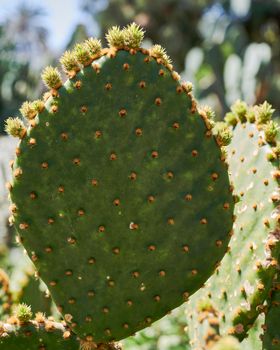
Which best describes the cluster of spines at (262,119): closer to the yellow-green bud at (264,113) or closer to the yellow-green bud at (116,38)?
the yellow-green bud at (264,113)

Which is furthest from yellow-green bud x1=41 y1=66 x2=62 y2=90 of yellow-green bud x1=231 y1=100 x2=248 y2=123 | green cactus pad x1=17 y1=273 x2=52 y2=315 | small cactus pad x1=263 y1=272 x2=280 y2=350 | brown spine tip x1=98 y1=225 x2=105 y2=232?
green cactus pad x1=17 y1=273 x2=52 y2=315

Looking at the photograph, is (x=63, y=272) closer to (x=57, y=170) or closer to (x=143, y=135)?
(x=57, y=170)

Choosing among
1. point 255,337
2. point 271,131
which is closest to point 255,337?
point 255,337

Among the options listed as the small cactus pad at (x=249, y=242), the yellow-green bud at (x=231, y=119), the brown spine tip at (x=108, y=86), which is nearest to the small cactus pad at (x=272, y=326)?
the small cactus pad at (x=249, y=242)

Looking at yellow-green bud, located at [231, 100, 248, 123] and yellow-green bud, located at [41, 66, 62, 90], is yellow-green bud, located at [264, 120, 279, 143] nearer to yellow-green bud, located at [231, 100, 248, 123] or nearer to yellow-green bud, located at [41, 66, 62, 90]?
yellow-green bud, located at [231, 100, 248, 123]

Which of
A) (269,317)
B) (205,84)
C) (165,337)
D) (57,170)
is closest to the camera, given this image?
(57,170)

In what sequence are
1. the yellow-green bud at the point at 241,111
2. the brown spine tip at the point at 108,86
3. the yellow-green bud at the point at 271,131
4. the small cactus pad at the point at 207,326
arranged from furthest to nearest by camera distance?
the yellow-green bud at the point at 241,111 < the yellow-green bud at the point at 271,131 < the brown spine tip at the point at 108,86 < the small cactus pad at the point at 207,326

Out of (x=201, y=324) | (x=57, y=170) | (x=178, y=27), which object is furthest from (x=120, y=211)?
(x=178, y=27)
